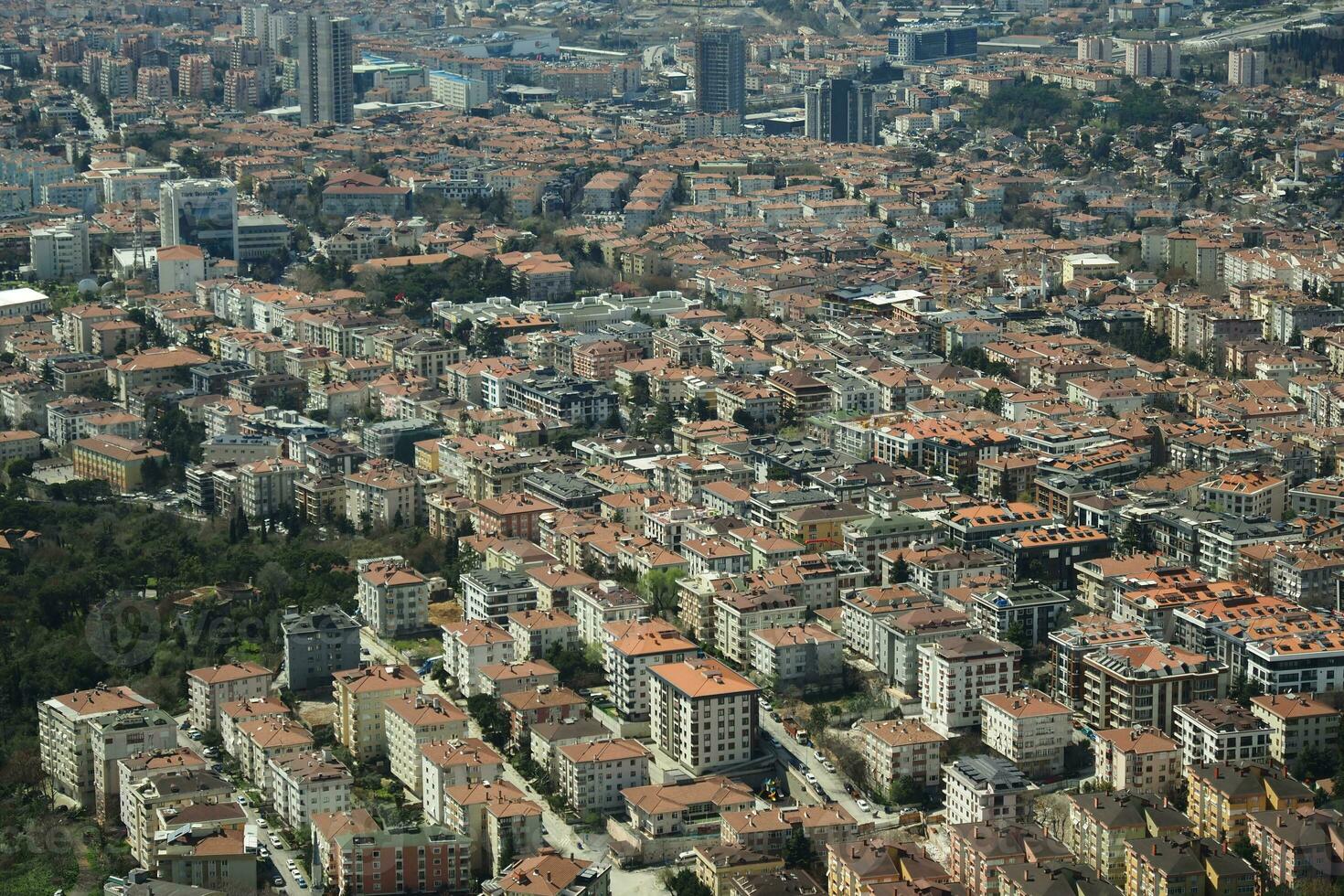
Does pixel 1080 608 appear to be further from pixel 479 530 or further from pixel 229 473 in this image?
pixel 229 473

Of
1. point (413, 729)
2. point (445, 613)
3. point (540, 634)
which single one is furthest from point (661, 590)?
point (413, 729)

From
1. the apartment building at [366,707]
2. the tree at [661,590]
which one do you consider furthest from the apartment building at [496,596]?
the apartment building at [366,707]

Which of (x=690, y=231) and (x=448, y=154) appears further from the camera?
Answer: (x=448, y=154)

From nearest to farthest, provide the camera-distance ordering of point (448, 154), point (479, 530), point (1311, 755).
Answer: point (1311, 755)
point (479, 530)
point (448, 154)

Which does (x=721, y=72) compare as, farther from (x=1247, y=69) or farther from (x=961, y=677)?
(x=961, y=677)

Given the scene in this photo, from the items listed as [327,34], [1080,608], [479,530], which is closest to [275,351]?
[479,530]

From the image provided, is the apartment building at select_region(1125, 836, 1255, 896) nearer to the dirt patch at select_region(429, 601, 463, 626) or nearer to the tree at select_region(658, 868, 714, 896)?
the tree at select_region(658, 868, 714, 896)

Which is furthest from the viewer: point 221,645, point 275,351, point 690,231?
point 690,231
